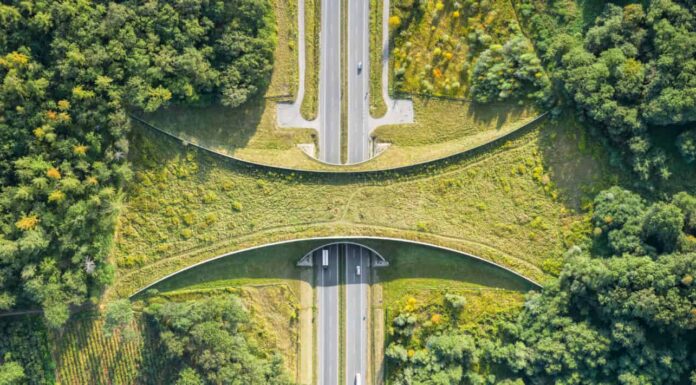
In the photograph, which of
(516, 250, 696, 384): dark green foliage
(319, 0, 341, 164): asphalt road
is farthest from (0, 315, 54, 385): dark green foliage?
(516, 250, 696, 384): dark green foliage

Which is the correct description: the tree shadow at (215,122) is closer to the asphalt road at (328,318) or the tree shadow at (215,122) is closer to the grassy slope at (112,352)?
the asphalt road at (328,318)

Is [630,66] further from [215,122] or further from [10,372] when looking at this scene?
[10,372]

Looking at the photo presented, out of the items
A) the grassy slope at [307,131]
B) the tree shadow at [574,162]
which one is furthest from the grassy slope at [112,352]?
the tree shadow at [574,162]

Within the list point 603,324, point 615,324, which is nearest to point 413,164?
point 603,324

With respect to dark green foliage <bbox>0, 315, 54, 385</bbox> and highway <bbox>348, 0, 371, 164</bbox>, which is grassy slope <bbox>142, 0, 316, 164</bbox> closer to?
highway <bbox>348, 0, 371, 164</bbox>

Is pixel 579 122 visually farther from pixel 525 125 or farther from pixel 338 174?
pixel 338 174
